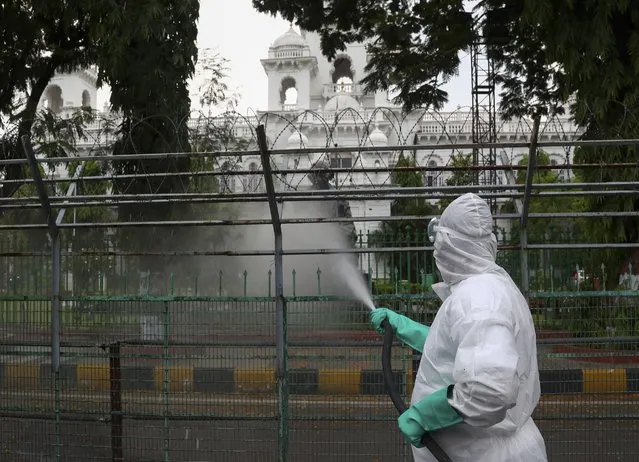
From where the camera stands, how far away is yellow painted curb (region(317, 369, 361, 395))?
559cm

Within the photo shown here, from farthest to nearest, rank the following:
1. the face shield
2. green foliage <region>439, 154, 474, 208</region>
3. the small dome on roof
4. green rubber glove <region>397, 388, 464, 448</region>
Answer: the small dome on roof → green foliage <region>439, 154, 474, 208</region> → the face shield → green rubber glove <region>397, 388, 464, 448</region>

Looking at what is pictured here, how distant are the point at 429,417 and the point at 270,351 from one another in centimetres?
330

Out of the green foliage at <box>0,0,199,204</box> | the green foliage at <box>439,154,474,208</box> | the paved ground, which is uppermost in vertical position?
the green foliage at <box>0,0,199,204</box>

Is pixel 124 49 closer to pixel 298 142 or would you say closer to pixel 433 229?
pixel 298 142

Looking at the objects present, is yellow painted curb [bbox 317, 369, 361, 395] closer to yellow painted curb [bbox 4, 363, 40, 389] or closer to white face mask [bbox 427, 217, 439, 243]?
yellow painted curb [bbox 4, 363, 40, 389]

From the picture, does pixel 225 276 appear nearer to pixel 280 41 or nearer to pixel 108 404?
pixel 108 404

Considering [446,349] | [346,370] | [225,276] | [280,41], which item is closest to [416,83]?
[225,276]

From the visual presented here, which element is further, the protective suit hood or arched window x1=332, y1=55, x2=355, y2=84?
arched window x1=332, y1=55, x2=355, y2=84

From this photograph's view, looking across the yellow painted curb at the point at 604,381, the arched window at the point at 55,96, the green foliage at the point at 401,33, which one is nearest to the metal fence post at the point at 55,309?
the yellow painted curb at the point at 604,381

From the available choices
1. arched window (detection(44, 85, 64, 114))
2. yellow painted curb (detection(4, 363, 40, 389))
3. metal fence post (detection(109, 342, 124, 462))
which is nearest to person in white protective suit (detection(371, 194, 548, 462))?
metal fence post (detection(109, 342, 124, 462))

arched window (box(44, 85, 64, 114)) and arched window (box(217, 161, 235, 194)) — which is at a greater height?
arched window (box(44, 85, 64, 114))

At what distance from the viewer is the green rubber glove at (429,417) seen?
8.70 ft

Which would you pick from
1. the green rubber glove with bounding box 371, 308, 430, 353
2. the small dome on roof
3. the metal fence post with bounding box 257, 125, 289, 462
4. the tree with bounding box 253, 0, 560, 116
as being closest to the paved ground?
the metal fence post with bounding box 257, 125, 289, 462

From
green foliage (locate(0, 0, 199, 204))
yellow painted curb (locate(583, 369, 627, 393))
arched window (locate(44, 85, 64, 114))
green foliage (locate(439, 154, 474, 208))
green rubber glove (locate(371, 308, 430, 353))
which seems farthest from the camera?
arched window (locate(44, 85, 64, 114))
